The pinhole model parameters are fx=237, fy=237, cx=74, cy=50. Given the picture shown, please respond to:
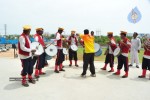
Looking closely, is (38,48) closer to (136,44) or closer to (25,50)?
(25,50)

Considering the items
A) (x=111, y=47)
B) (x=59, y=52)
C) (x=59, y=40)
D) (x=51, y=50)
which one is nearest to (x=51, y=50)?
(x=51, y=50)

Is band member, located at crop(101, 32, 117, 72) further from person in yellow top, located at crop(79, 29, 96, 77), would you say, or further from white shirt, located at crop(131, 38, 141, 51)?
white shirt, located at crop(131, 38, 141, 51)

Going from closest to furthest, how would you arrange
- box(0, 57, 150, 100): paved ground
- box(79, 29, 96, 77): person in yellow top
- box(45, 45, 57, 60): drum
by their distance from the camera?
box(0, 57, 150, 100): paved ground
box(79, 29, 96, 77): person in yellow top
box(45, 45, 57, 60): drum

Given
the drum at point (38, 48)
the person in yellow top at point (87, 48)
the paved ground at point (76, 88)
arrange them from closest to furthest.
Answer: the paved ground at point (76, 88) → the drum at point (38, 48) → the person in yellow top at point (87, 48)

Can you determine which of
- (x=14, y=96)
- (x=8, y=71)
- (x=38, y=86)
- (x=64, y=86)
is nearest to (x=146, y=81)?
(x=64, y=86)

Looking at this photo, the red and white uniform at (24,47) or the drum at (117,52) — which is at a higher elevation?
the red and white uniform at (24,47)

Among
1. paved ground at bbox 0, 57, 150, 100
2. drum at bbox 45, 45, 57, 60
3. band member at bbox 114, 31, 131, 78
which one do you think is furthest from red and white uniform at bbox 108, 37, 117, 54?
drum at bbox 45, 45, 57, 60

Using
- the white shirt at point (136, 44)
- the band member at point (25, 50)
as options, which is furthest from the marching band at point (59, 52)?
the white shirt at point (136, 44)

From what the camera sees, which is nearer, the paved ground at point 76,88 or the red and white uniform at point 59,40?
the paved ground at point 76,88

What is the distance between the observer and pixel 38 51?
346 inches

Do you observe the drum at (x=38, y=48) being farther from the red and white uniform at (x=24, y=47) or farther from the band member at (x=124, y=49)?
the band member at (x=124, y=49)

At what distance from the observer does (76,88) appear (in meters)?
7.64

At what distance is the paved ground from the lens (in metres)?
6.76

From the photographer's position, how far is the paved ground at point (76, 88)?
6.76 metres
